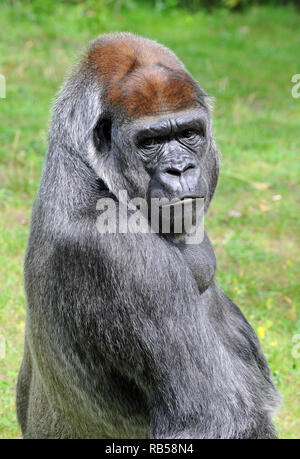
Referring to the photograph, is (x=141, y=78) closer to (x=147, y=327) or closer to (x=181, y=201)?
(x=181, y=201)

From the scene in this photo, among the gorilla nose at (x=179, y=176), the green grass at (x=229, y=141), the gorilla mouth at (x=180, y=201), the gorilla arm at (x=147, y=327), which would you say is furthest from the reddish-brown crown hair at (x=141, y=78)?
the green grass at (x=229, y=141)

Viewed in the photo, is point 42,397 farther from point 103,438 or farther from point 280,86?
point 280,86

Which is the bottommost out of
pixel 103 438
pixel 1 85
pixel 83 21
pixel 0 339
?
pixel 103 438

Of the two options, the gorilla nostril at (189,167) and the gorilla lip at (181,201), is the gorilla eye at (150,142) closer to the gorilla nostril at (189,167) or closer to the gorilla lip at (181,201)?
the gorilla nostril at (189,167)

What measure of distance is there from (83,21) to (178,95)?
9603mm

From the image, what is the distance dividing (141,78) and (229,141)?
5852 millimetres

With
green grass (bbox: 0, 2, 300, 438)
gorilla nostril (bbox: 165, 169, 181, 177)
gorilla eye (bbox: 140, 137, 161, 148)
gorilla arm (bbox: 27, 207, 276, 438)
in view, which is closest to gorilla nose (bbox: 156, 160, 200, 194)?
gorilla nostril (bbox: 165, 169, 181, 177)

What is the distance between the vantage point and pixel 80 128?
3865mm

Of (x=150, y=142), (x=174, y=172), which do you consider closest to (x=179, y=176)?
(x=174, y=172)

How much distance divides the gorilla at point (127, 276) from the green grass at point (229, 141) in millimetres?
1346

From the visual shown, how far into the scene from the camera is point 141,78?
12.6 ft

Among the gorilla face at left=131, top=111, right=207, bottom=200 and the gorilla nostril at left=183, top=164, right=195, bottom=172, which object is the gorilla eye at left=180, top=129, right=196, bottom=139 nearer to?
the gorilla face at left=131, top=111, right=207, bottom=200

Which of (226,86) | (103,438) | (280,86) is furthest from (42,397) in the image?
(280,86)
